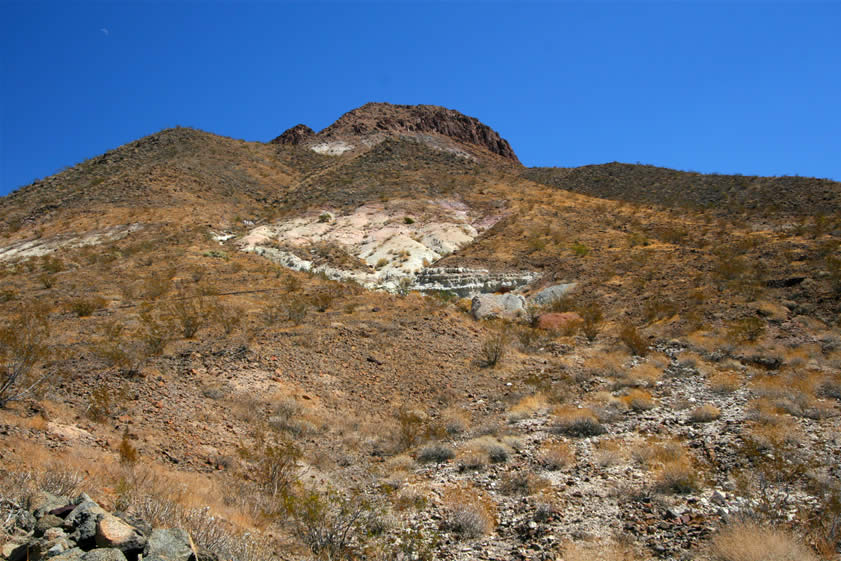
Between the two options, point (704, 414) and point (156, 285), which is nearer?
point (704, 414)

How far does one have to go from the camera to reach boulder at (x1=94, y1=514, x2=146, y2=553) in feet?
11.2

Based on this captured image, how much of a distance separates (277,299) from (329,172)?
26291 mm

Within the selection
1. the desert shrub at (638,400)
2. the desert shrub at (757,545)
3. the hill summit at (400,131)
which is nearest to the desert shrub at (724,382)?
the desert shrub at (638,400)

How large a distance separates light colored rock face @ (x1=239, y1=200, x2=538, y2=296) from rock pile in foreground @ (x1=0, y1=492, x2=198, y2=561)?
15288 millimetres

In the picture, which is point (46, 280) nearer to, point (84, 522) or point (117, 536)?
point (84, 522)

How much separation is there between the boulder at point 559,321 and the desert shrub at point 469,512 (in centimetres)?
911

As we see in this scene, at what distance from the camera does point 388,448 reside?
8.03 m

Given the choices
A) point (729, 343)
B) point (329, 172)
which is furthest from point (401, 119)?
point (729, 343)

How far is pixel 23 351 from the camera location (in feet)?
26.8

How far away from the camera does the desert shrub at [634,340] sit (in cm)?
1265

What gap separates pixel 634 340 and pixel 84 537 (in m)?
12.6

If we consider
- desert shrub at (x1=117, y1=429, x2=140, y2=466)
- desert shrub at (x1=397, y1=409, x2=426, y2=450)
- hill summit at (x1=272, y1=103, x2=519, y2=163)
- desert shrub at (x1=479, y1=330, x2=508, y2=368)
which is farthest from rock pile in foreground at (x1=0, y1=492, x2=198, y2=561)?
hill summit at (x1=272, y1=103, x2=519, y2=163)

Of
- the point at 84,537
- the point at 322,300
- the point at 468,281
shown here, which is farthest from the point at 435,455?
the point at 468,281

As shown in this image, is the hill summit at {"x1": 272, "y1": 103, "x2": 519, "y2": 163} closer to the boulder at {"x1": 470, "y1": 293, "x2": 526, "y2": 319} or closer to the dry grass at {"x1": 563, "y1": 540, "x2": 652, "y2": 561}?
the boulder at {"x1": 470, "y1": 293, "x2": 526, "y2": 319}
